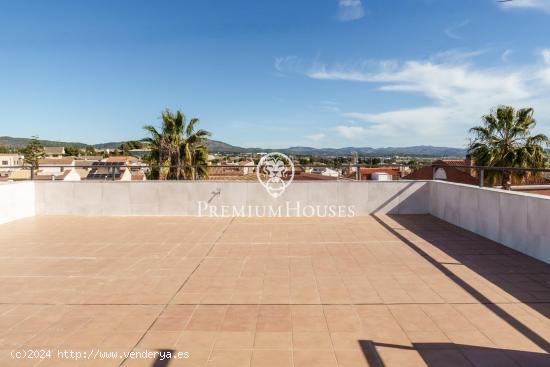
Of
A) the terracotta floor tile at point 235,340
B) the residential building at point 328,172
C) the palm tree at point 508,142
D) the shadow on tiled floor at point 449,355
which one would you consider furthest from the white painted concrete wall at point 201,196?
the palm tree at point 508,142

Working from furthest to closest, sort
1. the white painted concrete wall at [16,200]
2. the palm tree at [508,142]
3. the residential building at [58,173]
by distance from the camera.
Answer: the palm tree at [508,142]
the residential building at [58,173]
the white painted concrete wall at [16,200]

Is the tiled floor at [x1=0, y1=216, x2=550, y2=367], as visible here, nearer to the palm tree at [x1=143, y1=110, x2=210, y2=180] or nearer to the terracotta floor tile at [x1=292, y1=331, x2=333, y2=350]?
the terracotta floor tile at [x1=292, y1=331, x2=333, y2=350]

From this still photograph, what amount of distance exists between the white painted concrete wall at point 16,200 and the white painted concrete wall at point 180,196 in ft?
0.54

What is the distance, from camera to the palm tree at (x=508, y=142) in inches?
527

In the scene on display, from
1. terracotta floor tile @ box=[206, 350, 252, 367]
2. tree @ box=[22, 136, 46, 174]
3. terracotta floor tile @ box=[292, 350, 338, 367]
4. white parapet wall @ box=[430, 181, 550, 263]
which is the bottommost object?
terracotta floor tile @ box=[206, 350, 252, 367]

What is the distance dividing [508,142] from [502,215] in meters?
10.9

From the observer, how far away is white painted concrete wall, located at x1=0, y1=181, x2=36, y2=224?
672 cm

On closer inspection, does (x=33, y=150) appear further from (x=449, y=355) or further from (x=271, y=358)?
(x=449, y=355)

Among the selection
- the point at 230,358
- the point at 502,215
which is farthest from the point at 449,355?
the point at 502,215

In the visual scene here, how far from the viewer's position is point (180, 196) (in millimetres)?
7602

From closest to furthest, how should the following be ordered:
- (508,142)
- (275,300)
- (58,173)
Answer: (275,300)
(58,173)
(508,142)

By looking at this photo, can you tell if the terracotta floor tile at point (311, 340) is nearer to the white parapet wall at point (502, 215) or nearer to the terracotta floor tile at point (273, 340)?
the terracotta floor tile at point (273, 340)

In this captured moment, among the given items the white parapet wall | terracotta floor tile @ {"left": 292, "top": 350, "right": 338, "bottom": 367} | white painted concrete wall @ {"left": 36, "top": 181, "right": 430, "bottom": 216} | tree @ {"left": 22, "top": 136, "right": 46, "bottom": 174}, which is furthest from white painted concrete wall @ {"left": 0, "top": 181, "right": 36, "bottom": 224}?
tree @ {"left": 22, "top": 136, "right": 46, "bottom": 174}

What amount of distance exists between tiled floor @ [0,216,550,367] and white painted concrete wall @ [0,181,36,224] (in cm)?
148
